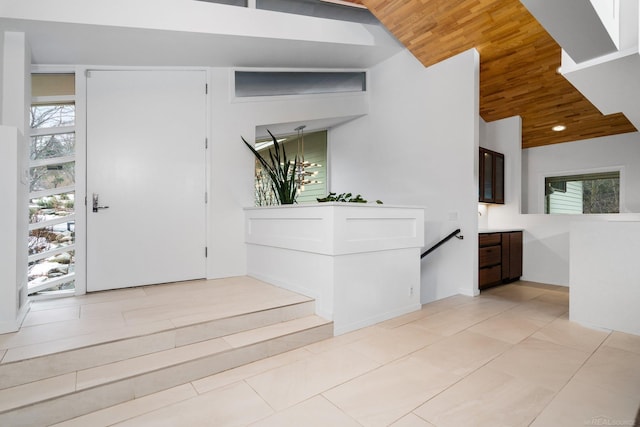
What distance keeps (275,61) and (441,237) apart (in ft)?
10.4

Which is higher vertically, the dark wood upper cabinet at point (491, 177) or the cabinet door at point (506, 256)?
the dark wood upper cabinet at point (491, 177)

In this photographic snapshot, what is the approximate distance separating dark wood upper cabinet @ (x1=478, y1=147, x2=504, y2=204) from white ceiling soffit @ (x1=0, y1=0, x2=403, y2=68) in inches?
86.2

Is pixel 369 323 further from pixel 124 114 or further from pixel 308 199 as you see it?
pixel 308 199

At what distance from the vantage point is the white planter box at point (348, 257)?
2720 millimetres

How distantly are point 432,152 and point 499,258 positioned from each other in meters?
1.79

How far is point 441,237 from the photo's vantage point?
428 cm

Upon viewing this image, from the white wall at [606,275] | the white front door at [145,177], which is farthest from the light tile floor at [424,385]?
the white front door at [145,177]

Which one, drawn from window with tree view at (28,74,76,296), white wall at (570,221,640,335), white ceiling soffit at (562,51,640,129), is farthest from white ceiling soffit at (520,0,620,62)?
window with tree view at (28,74,76,296)

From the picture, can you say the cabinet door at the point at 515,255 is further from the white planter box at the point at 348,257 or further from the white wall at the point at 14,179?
the white wall at the point at 14,179

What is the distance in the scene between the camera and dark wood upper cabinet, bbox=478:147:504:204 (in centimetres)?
480

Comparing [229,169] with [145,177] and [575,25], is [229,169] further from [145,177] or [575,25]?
[575,25]

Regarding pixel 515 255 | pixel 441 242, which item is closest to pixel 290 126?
pixel 441 242

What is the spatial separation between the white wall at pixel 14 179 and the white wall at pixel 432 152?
13.3 feet

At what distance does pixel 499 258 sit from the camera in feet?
15.1
